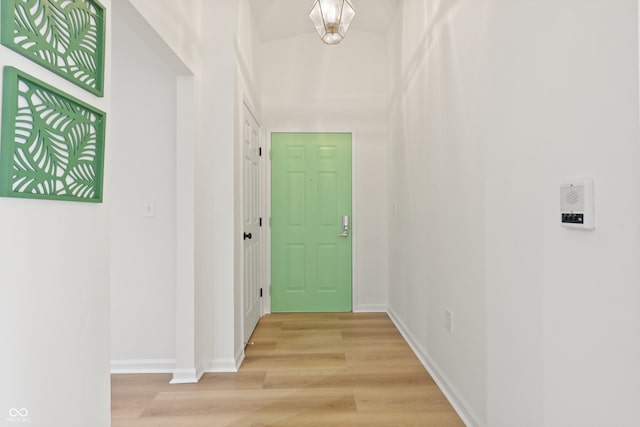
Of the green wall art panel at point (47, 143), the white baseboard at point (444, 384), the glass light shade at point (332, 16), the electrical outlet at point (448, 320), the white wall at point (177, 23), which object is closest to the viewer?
the green wall art panel at point (47, 143)

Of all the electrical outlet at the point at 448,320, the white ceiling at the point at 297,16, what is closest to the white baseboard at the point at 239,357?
the electrical outlet at the point at 448,320

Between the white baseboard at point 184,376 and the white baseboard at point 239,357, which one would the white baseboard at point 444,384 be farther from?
the white baseboard at point 184,376

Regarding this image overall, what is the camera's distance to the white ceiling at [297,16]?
3.39 meters

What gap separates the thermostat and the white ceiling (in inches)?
118

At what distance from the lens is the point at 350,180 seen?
13.2 ft

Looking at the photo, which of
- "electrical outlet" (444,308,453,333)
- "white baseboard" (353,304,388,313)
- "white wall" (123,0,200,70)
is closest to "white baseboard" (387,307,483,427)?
"electrical outlet" (444,308,453,333)

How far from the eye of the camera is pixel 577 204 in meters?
1.09

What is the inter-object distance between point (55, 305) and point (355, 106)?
3491 millimetres

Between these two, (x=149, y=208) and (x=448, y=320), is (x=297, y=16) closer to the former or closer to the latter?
(x=149, y=208)

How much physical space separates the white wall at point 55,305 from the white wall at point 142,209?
1.21 m

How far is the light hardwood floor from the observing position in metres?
1.95

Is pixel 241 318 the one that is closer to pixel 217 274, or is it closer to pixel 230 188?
pixel 217 274

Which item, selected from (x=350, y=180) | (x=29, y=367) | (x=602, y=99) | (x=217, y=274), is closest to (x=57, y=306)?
(x=29, y=367)

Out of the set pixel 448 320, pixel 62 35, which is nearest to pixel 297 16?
pixel 62 35
